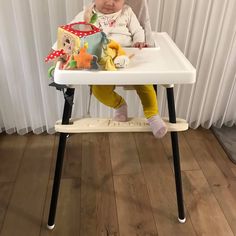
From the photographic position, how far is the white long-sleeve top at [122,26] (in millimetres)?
911

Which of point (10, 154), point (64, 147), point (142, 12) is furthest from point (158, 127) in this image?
point (10, 154)

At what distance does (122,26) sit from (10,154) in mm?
839

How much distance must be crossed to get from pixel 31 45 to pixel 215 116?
1.01 meters

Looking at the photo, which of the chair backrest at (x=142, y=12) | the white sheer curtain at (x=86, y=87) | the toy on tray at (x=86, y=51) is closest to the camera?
the toy on tray at (x=86, y=51)

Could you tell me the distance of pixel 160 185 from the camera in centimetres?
124

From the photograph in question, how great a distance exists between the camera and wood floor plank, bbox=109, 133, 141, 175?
131 centimetres

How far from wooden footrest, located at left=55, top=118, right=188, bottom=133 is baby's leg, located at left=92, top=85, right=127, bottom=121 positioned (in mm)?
47

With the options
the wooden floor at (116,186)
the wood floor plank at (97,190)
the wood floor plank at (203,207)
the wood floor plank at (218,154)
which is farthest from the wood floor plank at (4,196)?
the wood floor plank at (218,154)

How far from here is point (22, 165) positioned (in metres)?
1.32

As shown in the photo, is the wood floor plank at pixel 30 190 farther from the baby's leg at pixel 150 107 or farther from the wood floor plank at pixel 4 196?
the baby's leg at pixel 150 107

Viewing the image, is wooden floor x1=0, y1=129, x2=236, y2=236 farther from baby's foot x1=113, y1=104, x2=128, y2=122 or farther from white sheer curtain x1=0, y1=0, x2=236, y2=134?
baby's foot x1=113, y1=104, x2=128, y2=122

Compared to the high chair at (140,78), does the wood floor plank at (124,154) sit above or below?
below

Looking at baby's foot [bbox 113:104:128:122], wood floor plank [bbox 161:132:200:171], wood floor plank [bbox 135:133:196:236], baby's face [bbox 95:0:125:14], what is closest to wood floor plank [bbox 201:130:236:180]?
wood floor plank [bbox 161:132:200:171]

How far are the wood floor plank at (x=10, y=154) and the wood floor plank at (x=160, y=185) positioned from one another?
577mm
